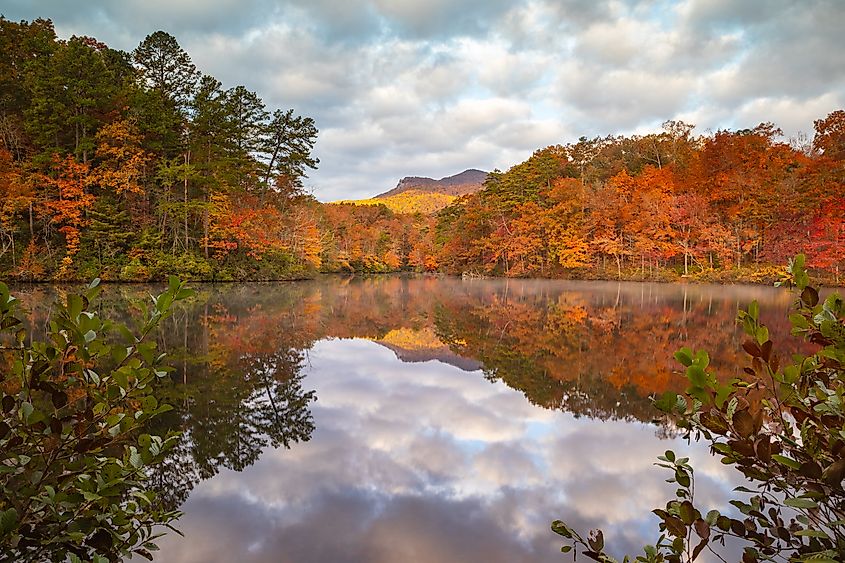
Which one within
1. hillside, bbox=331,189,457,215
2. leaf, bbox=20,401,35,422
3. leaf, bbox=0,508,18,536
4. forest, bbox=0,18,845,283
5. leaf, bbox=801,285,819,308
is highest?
hillside, bbox=331,189,457,215

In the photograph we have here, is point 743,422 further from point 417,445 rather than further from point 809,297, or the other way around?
point 417,445

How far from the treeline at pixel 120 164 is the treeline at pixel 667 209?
18.2 meters

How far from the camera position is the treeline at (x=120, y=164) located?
17234mm

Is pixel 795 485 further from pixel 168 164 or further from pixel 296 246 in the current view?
pixel 296 246

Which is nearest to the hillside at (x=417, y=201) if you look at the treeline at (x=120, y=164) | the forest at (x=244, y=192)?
the forest at (x=244, y=192)

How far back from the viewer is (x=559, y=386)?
4.89 m

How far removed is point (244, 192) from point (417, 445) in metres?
23.1

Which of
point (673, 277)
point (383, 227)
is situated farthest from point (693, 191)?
point (383, 227)

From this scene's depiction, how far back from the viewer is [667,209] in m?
26.1

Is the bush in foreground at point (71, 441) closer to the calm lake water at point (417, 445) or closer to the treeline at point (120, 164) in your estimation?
the calm lake water at point (417, 445)

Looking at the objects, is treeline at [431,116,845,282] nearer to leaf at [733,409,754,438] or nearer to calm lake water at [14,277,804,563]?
calm lake water at [14,277,804,563]

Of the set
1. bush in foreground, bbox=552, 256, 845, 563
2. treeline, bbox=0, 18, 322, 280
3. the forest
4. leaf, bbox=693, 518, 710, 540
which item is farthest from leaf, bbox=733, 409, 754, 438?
treeline, bbox=0, 18, 322, 280

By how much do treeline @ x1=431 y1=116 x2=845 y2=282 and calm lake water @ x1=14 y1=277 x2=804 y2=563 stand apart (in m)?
20.2

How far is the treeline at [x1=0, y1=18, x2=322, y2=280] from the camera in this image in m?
17.2
